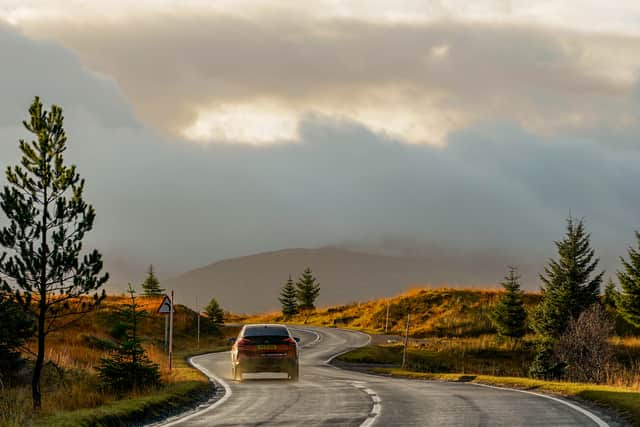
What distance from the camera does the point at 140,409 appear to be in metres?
14.5

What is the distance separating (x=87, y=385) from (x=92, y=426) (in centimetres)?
590

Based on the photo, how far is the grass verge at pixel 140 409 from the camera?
41.7 ft

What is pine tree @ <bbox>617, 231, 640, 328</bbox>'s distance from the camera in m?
57.2

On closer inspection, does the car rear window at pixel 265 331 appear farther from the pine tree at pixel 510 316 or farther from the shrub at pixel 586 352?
the pine tree at pixel 510 316

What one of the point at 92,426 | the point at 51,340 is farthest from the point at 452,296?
the point at 92,426

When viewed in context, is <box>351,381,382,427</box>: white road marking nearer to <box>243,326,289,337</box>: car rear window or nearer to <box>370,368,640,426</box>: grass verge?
<box>243,326,289,337</box>: car rear window

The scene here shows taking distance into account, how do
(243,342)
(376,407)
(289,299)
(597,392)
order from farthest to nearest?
(289,299), (243,342), (597,392), (376,407)

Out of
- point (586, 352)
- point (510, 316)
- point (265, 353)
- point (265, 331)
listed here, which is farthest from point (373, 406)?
point (510, 316)

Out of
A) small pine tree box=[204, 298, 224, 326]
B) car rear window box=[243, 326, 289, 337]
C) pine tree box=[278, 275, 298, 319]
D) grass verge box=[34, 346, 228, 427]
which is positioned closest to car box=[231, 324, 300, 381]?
car rear window box=[243, 326, 289, 337]

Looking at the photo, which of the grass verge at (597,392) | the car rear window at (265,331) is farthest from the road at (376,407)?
the car rear window at (265,331)

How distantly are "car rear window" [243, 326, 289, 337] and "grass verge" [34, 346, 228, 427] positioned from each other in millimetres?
3073

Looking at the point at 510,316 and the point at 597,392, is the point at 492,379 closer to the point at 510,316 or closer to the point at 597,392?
the point at 597,392

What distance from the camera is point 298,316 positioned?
298ft

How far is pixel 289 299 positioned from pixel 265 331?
74.8 meters
